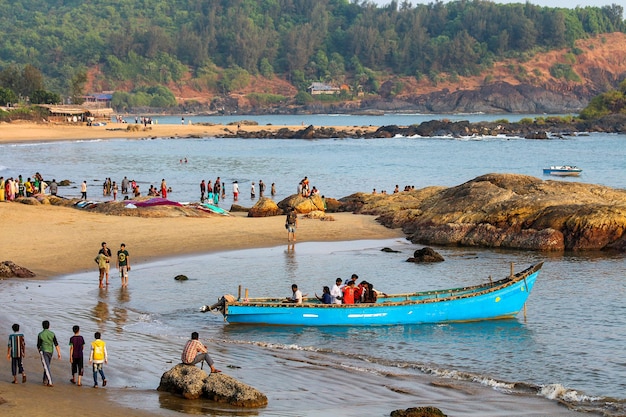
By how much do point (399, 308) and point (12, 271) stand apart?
1198 centimetres

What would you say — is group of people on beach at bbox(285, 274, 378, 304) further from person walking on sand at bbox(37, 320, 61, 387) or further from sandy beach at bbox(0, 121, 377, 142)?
sandy beach at bbox(0, 121, 377, 142)

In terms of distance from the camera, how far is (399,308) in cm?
2338

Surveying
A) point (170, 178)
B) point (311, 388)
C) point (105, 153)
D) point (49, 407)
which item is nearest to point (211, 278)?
point (311, 388)

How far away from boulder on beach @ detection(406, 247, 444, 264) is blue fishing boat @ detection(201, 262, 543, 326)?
7367 mm

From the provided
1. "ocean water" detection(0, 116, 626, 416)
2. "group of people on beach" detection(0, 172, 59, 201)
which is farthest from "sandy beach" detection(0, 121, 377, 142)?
"ocean water" detection(0, 116, 626, 416)

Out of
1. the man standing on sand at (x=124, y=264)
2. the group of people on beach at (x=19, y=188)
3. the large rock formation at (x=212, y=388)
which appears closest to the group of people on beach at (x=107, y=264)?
the man standing on sand at (x=124, y=264)

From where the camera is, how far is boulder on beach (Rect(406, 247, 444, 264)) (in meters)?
32.2

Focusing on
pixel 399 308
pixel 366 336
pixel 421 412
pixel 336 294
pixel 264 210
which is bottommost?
pixel 366 336

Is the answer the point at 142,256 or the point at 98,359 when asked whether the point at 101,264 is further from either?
the point at 98,359

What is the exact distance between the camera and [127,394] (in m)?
16.1

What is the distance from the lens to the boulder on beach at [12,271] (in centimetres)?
2708

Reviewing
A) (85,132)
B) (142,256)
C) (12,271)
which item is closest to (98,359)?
(12,271)

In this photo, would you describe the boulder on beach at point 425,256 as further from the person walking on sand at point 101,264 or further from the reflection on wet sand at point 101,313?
the reflection on wet sand at point 101,313

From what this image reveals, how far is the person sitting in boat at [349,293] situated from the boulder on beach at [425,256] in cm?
915
